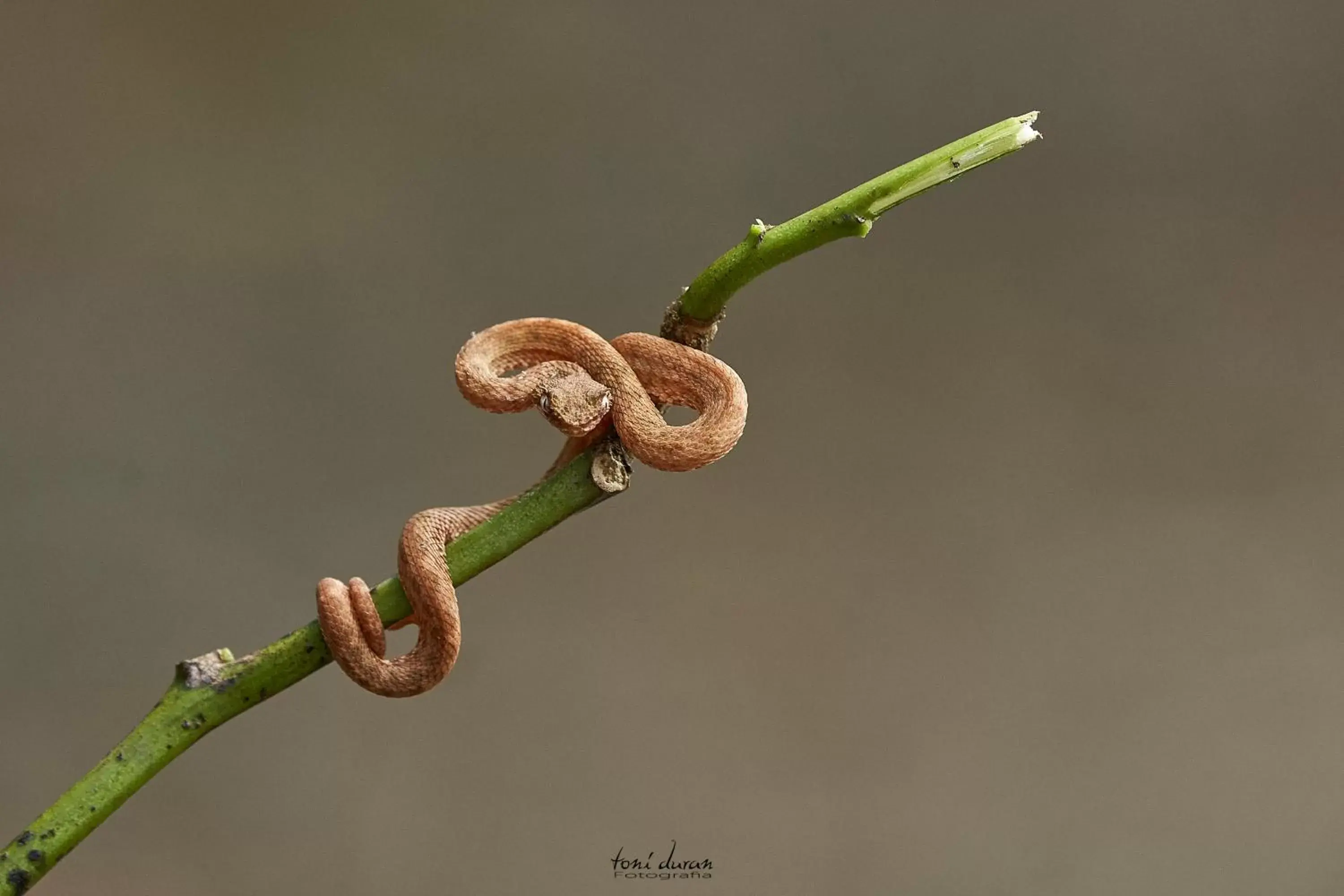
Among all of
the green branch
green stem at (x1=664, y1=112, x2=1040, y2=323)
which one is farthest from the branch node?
green stem at (x1=664, y1=112, x2=1040, y2=323)

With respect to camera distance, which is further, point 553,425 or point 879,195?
point 553,425

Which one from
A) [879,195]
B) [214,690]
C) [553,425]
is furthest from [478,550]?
[879,195]

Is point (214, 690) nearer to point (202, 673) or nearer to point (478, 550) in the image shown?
point (202, 673)

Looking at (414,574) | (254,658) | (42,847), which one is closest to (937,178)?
(414,574)

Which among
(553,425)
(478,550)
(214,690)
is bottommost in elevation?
(214,690)

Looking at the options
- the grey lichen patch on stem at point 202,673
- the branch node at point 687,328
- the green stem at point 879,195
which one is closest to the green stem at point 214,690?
the grey lichen patch on stem at point 202,673

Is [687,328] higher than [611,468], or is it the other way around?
[687,328]

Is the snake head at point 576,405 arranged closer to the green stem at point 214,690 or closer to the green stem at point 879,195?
the green stem at point 214,690

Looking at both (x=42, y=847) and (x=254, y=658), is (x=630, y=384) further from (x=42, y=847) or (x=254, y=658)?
(x=42, y=847)
